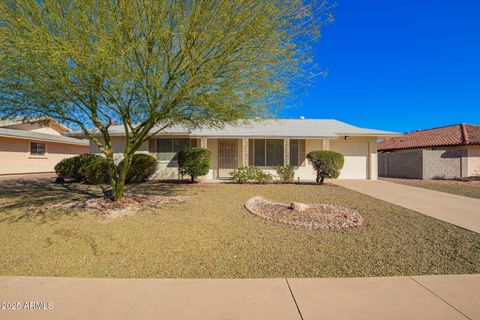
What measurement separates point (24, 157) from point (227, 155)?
17.1 metres

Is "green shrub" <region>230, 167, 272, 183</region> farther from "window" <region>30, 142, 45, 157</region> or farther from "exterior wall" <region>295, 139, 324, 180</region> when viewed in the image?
"window" <region>30, 142, 45, 157</region>

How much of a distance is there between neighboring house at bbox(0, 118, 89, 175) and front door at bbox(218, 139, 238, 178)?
1102 centimetres

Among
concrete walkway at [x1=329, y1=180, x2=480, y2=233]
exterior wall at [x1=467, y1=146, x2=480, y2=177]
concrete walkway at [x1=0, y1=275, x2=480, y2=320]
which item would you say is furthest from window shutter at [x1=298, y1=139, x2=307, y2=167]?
exterior wall at [x1=467, y1=146, x2=480, y2=177]

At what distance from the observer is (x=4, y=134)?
1695 centimetres

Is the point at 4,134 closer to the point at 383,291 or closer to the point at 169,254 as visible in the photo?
the point at 169,254

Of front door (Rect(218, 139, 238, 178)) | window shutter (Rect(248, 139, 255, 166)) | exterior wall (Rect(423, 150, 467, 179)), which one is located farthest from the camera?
exterior wall (Rect(423, 150, 467, 179))

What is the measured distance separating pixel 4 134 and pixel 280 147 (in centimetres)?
1931

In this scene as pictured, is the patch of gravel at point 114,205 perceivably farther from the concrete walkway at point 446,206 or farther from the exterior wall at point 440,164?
the exterior wall at point 440,164

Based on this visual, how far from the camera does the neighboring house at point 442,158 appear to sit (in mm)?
16438

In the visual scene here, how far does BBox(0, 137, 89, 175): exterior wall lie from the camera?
17797 millimetres

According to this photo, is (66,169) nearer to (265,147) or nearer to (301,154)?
(265,147)

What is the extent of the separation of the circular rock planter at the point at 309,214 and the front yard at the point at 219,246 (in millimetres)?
286

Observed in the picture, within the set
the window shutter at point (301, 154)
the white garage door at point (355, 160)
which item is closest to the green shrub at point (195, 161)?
the window shutter at point (301, 154)

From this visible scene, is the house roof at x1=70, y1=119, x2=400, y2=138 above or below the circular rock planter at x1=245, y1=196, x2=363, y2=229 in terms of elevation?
above
